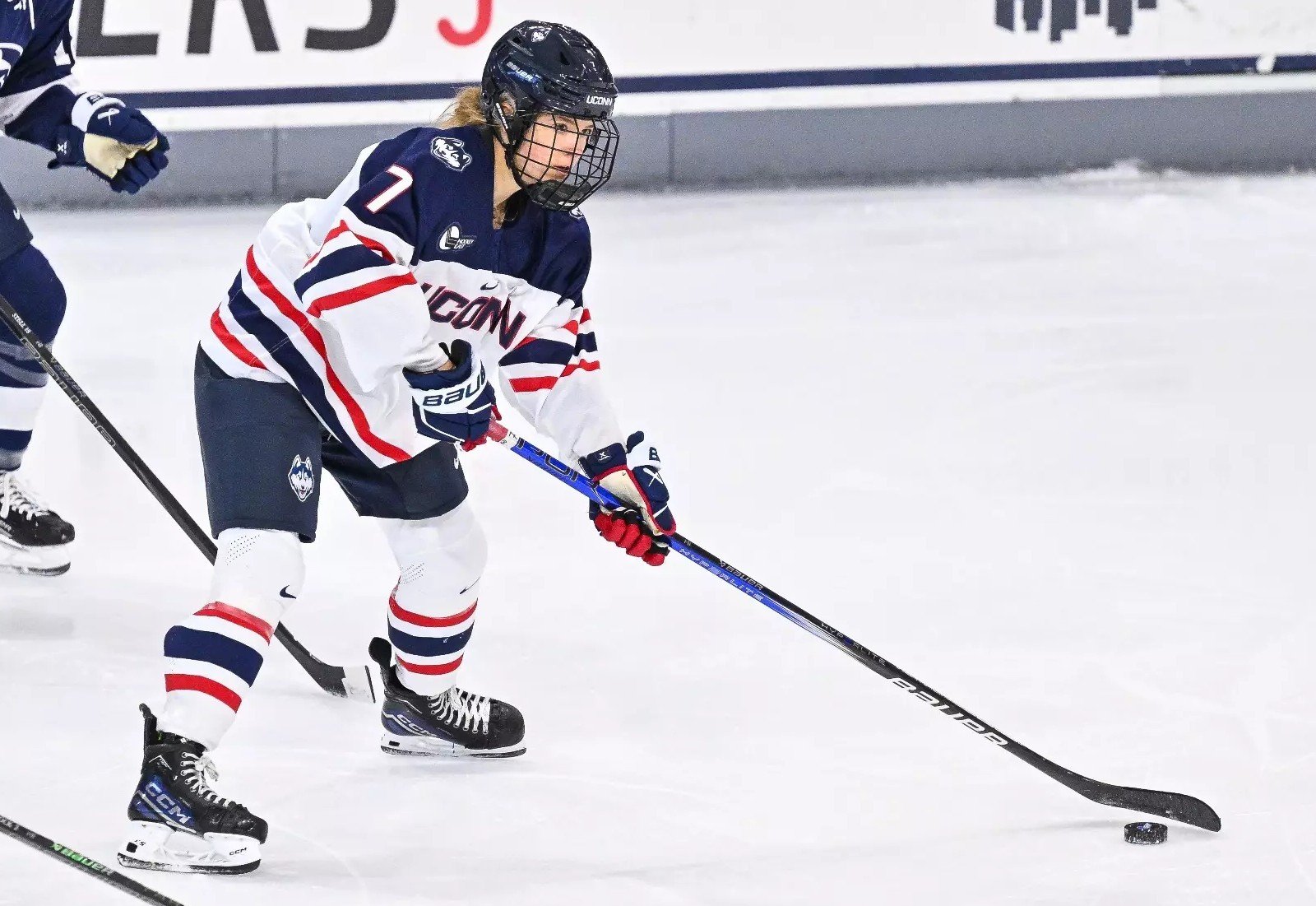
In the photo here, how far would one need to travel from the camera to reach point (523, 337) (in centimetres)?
257

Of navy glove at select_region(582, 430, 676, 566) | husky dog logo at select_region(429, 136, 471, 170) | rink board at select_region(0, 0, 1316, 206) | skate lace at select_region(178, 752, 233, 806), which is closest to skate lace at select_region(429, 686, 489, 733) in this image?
navy glove at select_region(582, 430, 676, 566)

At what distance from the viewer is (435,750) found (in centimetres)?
271

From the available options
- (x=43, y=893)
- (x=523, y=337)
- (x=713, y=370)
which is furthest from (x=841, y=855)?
(x=713, y=370)

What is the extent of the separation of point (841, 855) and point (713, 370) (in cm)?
251

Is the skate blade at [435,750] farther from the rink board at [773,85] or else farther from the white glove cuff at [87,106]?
the rink board at [773,85]

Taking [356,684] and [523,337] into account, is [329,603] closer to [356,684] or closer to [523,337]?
[356,684]

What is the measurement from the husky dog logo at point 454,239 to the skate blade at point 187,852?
780 mm

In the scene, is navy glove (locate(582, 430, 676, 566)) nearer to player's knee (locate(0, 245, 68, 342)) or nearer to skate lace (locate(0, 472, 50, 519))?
player's knee (locate(0, 245, 68, 342))

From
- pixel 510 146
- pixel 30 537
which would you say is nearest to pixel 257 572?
pixel 510 146

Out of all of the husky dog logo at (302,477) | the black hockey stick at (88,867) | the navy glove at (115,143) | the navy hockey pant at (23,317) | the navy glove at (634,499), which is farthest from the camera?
the navy hockey pant at (23,317)

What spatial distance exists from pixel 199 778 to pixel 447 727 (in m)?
0.49


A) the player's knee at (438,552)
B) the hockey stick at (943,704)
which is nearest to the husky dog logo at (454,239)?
the hockey stick at (943,704)

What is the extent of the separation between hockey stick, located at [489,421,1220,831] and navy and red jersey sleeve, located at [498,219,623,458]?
0.18 ft

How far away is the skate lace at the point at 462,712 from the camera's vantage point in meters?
2.70
